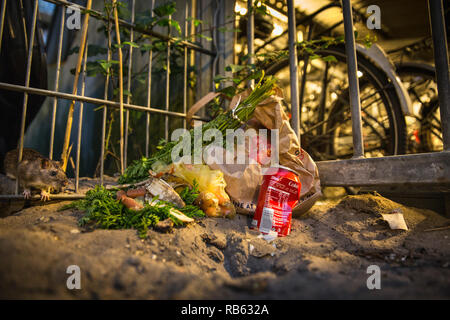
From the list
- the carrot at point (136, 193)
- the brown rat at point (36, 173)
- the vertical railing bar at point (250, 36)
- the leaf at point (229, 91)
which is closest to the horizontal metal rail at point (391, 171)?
the leaf at point (229, 91)

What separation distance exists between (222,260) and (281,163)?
82 cm

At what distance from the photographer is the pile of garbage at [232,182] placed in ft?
4.52

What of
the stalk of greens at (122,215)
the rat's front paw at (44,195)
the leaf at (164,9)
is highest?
the leaf at (164,9)

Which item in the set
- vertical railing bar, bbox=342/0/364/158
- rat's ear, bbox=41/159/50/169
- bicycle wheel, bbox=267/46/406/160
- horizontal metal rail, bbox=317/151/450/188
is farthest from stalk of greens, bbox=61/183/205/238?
bicycle wheel, bbox=267/46/406/160

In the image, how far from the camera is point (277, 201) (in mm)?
1546

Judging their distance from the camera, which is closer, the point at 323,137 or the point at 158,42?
the point at 158,42

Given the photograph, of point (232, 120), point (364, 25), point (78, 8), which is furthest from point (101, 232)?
point (364, 25)

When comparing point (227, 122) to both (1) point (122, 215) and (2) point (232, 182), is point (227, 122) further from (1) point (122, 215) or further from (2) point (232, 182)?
(1) point (122, 215)

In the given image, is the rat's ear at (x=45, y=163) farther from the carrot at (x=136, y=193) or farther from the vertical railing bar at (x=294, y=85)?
the vertical railing bar at (x=294, y=85)

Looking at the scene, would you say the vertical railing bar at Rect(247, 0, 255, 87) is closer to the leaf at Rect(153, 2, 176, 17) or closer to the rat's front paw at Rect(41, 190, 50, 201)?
the leaf at Rect(153, 2, 176, 17)

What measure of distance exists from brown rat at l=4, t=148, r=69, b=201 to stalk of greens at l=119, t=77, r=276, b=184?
46 cm

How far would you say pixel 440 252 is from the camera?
47.9 inches

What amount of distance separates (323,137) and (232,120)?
1764mm

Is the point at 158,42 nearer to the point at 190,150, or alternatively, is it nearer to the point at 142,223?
the point at 190,150
